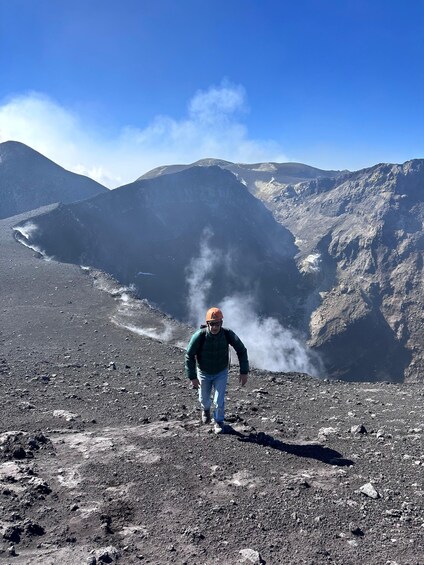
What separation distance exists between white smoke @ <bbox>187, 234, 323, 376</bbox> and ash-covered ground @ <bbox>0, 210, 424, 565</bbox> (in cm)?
4394

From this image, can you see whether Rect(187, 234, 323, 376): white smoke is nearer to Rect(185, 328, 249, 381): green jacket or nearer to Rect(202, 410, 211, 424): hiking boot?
Rect(202, 410, 211, 424): hiking boot

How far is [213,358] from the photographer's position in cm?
690

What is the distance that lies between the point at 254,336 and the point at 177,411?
5132 cm

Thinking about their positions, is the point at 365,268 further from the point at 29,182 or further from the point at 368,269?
the point at 29,182

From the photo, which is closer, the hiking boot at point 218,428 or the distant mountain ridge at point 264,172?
the hiking boot at point 218,428

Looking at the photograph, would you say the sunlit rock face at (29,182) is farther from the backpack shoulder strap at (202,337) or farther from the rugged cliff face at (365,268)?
the backpack shoulder strap at (202,337)

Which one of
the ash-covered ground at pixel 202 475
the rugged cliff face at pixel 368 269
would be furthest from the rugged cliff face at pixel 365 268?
the ash-covered ground at pixel 202 475

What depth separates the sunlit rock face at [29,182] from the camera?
7106cm

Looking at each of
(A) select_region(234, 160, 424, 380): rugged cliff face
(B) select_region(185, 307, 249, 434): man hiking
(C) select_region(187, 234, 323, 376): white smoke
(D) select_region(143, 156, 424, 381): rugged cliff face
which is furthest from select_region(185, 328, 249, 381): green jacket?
(D) select_region(143, 156, 424, 381): rugged cliff face

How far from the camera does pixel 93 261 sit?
5294cm

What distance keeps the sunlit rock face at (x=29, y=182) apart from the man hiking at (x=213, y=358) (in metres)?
70.1

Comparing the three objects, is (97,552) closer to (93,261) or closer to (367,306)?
(93,261)

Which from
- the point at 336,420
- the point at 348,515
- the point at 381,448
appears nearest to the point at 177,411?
the point at 336,420

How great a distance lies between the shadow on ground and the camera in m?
6.10
